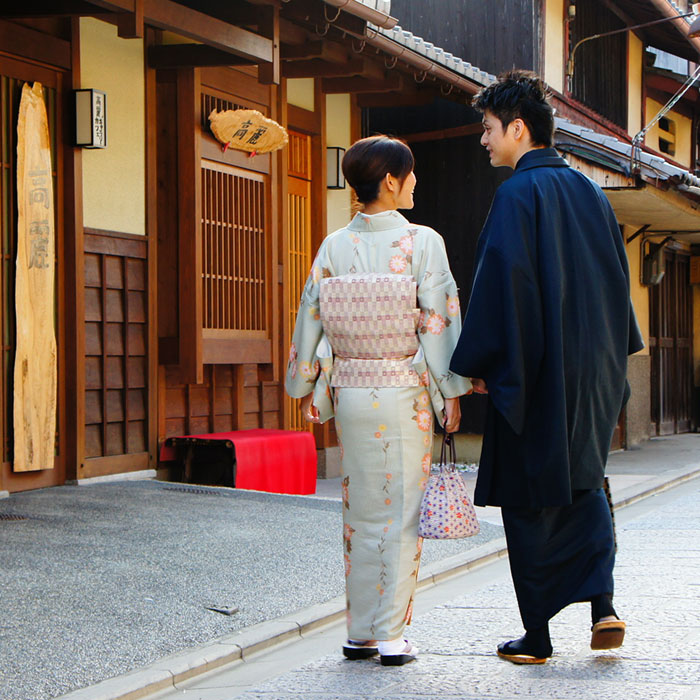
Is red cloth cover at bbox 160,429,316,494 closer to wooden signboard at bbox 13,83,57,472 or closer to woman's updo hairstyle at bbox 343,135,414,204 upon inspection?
wooden signboard at bbox 13,83,57,472

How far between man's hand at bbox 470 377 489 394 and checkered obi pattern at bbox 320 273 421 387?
0.22 metres

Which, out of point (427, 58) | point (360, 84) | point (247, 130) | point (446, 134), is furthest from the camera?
point (446, 134)

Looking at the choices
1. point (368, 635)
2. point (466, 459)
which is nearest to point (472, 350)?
point (368, 635)

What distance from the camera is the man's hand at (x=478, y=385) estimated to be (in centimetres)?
463

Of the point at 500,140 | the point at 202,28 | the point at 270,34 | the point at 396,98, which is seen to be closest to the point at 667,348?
the point at 396,98

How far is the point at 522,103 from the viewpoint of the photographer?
4.70m

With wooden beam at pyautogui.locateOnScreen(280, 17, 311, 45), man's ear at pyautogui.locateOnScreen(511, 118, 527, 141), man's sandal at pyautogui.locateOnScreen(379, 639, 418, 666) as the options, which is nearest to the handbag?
man's sandal at pyautogui.locateOnScreen(379, 639, 418, 666)

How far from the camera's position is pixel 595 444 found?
15.2ft

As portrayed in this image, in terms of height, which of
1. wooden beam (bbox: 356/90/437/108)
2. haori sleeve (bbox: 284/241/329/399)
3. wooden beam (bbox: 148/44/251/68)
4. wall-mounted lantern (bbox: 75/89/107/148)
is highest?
wooden beam (bbox: 356/90/437/108)

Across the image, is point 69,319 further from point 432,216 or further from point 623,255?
point 432,216

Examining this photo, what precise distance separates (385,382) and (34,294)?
4791 millimetres

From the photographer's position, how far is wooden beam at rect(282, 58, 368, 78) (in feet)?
37.8

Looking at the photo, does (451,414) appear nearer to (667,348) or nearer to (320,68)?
(320,68)

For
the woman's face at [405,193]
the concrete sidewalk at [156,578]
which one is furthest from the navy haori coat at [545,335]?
the concrete sidewalk at [156,578]
